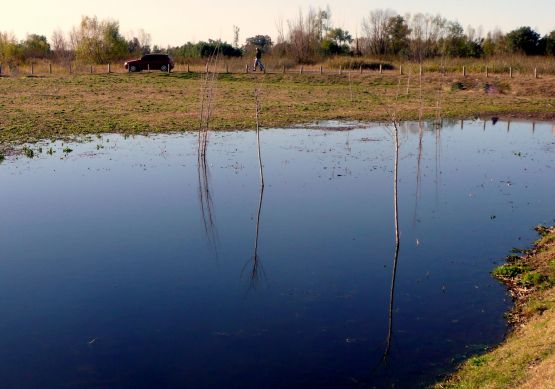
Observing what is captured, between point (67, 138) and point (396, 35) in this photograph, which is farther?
point (396, 35)

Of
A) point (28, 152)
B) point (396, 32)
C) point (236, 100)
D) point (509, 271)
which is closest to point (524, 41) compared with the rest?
point (396, 32)

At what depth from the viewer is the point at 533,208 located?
15289 mm

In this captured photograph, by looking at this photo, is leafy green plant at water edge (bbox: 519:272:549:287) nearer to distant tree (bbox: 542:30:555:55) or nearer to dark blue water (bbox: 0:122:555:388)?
dark blue water (bbox: 0:122:555:388)

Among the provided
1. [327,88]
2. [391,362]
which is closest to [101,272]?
[391,362]

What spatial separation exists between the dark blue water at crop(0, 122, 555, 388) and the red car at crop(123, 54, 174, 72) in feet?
112

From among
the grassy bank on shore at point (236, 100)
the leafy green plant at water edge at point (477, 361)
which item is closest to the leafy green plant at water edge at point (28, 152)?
the grassy bank on shore at point (236, 100)

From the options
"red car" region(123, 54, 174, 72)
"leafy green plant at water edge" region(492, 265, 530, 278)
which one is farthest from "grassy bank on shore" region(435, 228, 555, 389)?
"red car" region(123, 54, 174, 72)

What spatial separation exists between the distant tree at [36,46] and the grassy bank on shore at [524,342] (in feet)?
241

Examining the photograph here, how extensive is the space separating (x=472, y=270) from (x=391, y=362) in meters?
3.85

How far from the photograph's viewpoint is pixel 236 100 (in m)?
37.0

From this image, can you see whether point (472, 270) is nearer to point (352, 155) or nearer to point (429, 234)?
point (429, 234)

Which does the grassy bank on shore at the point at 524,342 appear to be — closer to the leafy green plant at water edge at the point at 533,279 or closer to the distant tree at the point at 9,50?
the leafy green plant at water edge at the point at 533,279

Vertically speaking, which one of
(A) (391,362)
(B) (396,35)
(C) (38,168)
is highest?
(B) (396,35)

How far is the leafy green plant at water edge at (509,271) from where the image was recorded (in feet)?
36.2
